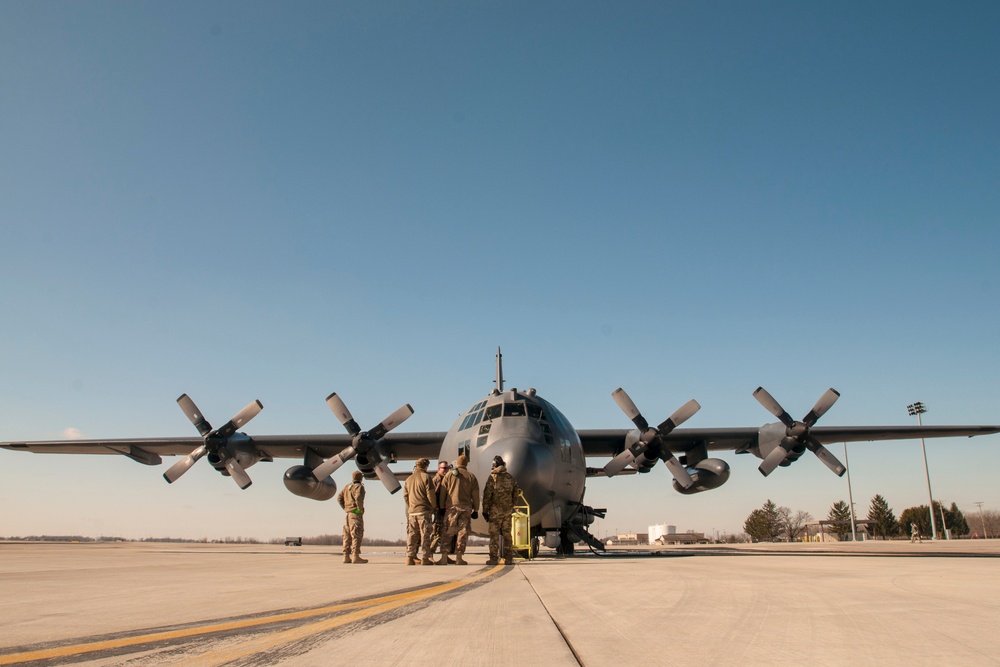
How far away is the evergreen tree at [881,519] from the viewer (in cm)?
10338

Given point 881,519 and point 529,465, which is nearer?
point 529,465

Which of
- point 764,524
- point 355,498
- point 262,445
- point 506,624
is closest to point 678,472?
point 355,498

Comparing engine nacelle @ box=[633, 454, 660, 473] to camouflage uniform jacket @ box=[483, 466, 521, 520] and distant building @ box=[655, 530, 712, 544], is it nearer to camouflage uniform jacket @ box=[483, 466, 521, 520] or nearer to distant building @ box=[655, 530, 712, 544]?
camouflage uniform jacket @ box=[483, 466, 521, 520]

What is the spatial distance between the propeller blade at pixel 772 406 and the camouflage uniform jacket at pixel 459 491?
14935 millimetres

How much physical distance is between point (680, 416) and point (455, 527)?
12735 millimetres

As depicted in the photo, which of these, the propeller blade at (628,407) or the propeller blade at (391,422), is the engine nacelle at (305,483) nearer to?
the propeller blade at (391,422)

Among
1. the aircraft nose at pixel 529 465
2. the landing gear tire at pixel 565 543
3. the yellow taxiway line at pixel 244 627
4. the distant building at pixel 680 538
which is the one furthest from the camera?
the distant building at pixel 680 538

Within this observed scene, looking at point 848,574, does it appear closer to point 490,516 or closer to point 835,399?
point 490,516

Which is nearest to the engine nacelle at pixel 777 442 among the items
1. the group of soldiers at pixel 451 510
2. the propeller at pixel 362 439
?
the propeller at pixel 362 439

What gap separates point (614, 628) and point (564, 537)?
52.5 feet

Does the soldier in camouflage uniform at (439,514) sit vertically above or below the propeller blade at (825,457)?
below

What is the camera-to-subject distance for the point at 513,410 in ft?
56.1

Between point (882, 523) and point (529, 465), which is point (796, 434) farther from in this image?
point (882, 523)

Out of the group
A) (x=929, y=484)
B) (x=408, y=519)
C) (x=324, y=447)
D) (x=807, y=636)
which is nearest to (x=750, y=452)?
(x=324, y=447)
